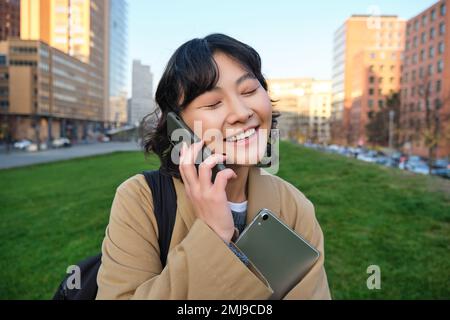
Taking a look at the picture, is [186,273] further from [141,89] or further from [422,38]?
[422,38]

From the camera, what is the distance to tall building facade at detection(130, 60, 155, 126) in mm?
1489

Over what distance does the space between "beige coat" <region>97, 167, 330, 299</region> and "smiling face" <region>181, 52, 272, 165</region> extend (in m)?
0.20

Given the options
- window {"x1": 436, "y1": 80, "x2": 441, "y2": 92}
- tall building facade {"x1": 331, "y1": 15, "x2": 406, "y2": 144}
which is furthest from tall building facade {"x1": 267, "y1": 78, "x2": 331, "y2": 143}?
window {"x1": 436, "y1": 80, "x2": 441, "y2": 92}

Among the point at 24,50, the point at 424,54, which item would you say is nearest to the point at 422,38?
the point at 424,54

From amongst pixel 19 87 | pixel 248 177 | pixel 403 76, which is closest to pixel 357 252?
pixel 248 177

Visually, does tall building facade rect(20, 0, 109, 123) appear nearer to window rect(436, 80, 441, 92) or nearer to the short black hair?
the short black hair

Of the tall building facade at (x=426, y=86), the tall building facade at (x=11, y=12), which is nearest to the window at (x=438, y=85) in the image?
the tall building facade at (x=426, y=86)

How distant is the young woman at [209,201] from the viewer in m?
0.93

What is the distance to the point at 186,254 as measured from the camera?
0.93 metres

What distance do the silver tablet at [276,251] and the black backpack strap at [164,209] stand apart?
0.82 ft

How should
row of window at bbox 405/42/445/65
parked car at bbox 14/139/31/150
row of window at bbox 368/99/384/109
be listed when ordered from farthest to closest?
parked car at bbox 14/139/31/150, row of window at bbox 368/99/384/109, row of window at bbox 405/42/445/65

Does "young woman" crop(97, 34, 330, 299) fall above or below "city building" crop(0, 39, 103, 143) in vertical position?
below
